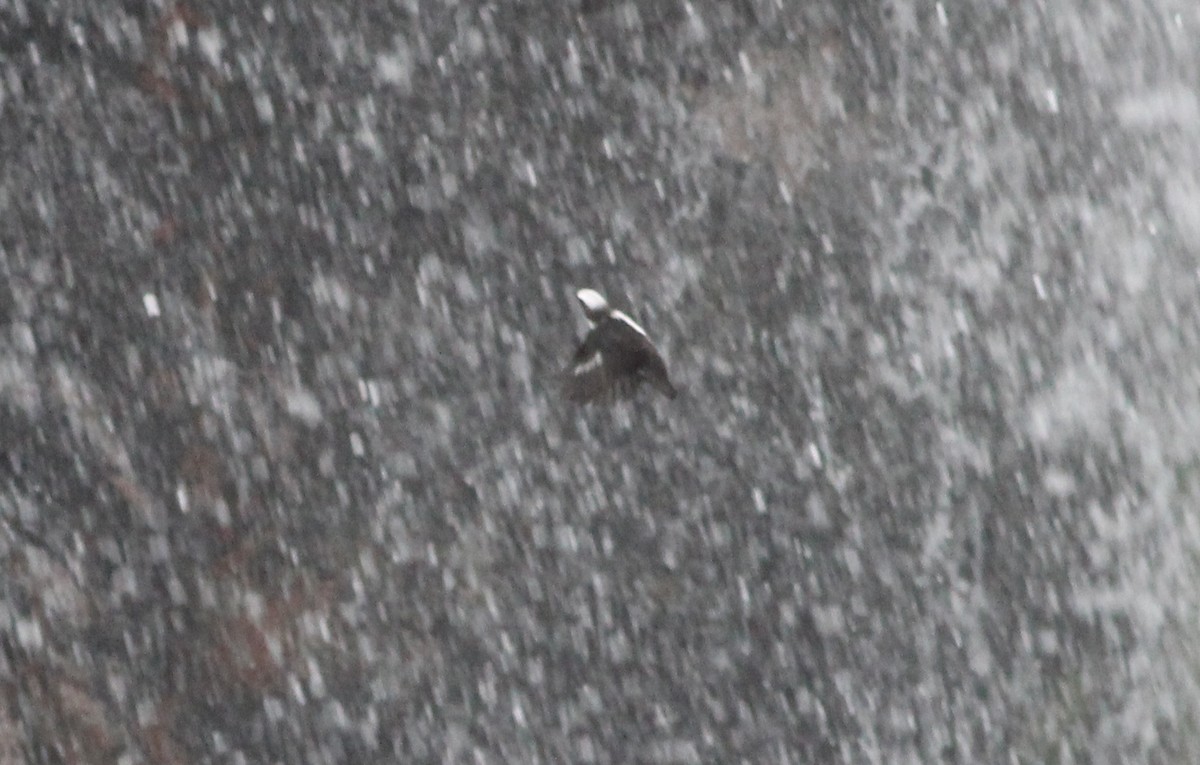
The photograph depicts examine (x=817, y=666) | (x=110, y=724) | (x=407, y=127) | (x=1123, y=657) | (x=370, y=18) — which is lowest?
(x=1123, y=657)

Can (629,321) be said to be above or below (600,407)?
above

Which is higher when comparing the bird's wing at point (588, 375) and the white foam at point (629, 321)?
the white foam at point (629, 321)

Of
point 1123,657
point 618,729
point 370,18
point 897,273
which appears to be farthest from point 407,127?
point 1123,657

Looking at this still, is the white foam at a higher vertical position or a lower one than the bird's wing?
higher

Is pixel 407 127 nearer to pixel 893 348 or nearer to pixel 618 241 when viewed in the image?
pixel 618 241
